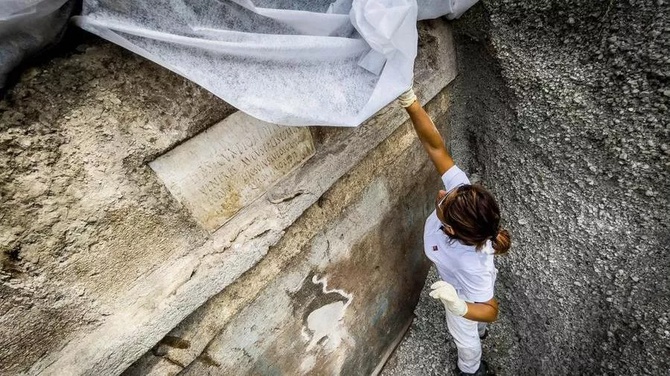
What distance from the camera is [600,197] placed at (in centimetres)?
170

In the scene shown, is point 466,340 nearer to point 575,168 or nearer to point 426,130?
point 575,168

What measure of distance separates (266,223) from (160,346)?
1.74 ft

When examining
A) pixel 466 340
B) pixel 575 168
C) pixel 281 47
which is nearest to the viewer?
pixel 281 47

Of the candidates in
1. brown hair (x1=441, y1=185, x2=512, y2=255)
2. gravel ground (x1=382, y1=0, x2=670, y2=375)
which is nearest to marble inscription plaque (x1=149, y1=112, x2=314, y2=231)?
brown hair (x1=441, y1=185, x2=512, y2=255)

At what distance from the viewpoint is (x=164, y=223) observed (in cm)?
121

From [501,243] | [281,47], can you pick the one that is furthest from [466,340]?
[281,47]

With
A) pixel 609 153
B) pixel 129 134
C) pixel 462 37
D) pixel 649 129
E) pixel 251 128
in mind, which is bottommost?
pixel 609 153

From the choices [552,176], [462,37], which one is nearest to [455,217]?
[552,176]

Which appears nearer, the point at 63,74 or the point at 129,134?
the point at 63,74

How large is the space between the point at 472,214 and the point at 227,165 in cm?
93

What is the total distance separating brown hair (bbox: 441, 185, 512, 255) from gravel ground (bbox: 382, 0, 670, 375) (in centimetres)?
59

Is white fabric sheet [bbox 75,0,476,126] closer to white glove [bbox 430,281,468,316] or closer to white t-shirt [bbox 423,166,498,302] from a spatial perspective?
white t-shirt [bbox 423,166,498,302]

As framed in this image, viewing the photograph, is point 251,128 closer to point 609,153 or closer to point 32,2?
point 32,2

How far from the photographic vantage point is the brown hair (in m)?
1.43
